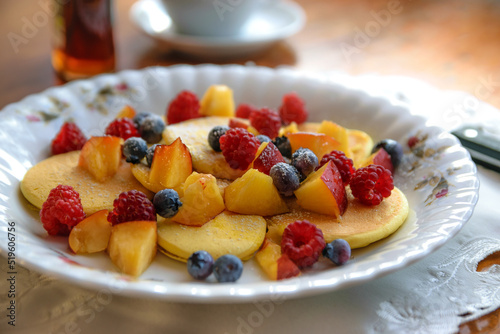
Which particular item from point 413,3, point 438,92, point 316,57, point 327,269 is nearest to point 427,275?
point 327,269

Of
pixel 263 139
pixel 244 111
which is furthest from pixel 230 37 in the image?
pixel 263 139

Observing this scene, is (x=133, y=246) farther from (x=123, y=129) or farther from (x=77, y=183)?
(x=123, y=129)

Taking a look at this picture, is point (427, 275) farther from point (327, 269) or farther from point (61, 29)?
point (61, 29)

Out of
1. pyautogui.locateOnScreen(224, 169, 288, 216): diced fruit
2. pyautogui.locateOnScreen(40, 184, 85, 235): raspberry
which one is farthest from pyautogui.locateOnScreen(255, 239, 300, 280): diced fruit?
pyautogui.locateOnScreen(40, 184, 85, 235): raspberry

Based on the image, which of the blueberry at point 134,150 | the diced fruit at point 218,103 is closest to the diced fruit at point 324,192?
the blueberry at point 134,150

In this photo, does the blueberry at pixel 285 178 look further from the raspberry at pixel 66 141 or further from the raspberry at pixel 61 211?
the raspberry at pixel 66 141

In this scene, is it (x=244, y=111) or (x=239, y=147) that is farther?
(x=244, y=111)
